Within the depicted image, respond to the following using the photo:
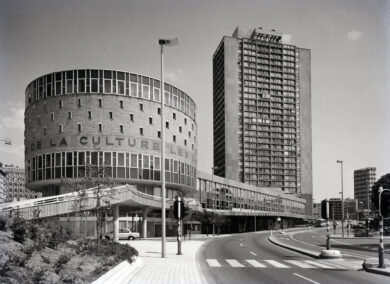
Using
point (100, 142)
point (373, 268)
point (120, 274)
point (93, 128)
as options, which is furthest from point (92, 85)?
point (373, 268)

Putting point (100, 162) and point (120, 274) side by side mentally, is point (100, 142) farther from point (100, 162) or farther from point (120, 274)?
point (120, 274)

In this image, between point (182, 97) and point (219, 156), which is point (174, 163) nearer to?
point (182, 97)

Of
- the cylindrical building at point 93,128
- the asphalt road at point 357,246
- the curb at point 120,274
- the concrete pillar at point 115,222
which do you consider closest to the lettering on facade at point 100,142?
the cylindrical building at point 93,128

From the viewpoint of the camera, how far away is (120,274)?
45.5ft

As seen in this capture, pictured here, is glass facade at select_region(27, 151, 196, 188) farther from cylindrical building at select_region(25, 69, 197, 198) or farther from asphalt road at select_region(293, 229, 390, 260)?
asphalt road at select_region(293, 229, 390, 260)

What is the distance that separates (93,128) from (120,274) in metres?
50.8

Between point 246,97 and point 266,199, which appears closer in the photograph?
point 266,199

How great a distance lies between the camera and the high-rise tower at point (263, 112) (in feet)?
530

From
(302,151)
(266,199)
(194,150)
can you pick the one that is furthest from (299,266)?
(302,151)

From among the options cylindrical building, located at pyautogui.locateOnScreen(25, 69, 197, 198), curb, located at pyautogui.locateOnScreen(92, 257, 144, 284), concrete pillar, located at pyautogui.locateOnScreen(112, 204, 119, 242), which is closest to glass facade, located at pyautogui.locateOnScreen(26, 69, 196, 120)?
cylindrical building, located at pyautogui.locateOnScreen(25, 69, 197, 198)

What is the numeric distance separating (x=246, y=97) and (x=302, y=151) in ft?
107

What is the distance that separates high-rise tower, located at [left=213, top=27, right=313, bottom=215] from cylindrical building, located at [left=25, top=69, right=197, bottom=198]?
303 feet

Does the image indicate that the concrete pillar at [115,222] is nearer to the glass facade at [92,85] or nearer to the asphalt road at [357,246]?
the asphalt road at [357,246]

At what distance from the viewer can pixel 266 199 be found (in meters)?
127
